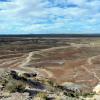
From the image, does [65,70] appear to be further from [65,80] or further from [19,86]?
[19,86]

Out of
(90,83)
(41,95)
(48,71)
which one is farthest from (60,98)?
(48,71)

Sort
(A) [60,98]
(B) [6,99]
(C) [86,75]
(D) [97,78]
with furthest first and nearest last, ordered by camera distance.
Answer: (C) [86,75]
(D) [97,78]
(A) [60,98]
(B) [6,99]

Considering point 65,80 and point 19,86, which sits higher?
point 19,86

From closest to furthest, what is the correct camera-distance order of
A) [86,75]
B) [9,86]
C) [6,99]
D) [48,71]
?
[6,99] < [9,86] < [86,75] < [48,71]

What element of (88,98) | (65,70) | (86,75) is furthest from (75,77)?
(88,98)

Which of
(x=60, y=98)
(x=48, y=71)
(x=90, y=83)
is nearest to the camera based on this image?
(x=60, y=98)

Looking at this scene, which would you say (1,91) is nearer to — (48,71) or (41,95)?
(41,95)

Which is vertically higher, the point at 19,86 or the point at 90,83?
the point at 19,86

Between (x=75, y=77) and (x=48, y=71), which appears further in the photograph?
(x=48, y=71)

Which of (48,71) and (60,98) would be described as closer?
(60,98)
